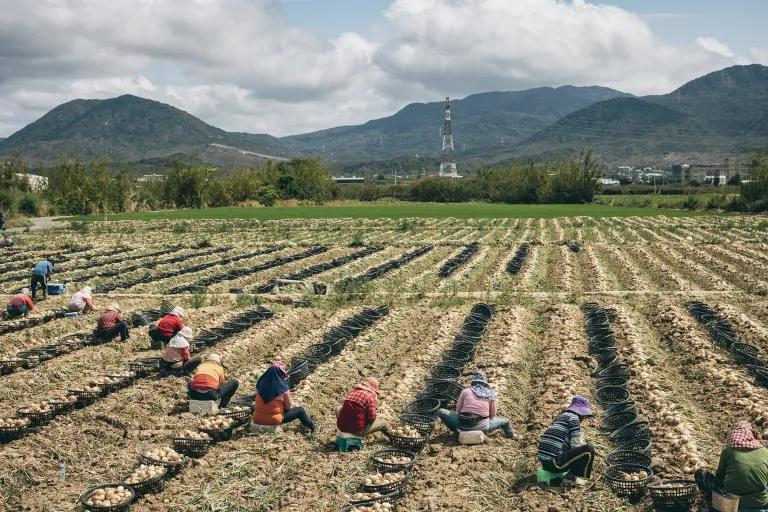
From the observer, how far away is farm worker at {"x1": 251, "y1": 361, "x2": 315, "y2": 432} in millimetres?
9430

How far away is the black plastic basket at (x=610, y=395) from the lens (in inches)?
415

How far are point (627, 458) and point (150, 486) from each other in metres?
5.17

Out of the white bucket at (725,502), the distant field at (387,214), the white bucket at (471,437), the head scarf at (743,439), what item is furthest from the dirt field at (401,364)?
the distant field at (387,214)

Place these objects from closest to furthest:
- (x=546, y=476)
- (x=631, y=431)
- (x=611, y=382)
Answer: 1. (x=546, y=476)
2. (x=631, y=431)
3. (x=611, y=382)

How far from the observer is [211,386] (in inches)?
404

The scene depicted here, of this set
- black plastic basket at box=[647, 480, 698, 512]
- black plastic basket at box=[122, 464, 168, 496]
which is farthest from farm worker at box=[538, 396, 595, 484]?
black plastic basket at box=[122, 464, 168, 496]

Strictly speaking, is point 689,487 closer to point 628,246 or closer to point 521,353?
point 521,353

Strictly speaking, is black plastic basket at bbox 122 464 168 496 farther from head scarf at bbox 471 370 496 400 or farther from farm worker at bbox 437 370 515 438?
head scarf at bbox 471 370 496 400

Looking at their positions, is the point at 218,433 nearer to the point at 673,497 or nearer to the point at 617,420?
the point at 617,420

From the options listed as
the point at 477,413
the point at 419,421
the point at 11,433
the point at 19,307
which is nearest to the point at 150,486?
the point at 11,433

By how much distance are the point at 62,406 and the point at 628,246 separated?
27172 millimetres

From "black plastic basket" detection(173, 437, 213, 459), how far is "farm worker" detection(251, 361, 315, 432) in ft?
3.04

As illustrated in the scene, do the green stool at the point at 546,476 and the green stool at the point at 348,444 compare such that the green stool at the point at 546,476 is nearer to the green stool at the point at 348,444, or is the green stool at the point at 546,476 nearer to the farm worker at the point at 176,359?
the green stool at the point at 348,444

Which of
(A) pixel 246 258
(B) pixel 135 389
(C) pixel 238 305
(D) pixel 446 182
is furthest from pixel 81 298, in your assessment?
(D) pixel 446 182
